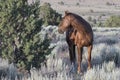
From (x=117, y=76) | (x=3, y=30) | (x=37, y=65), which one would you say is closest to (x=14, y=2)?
(x=3, y=30)

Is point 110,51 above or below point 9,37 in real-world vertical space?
below

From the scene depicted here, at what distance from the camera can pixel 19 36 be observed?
11297mm

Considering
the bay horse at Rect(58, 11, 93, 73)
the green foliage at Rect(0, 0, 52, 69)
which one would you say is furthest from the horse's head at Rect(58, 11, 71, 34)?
the green foliage at Rect(0, 0, 52, 69)

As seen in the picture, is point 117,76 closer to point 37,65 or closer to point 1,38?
point 37,65

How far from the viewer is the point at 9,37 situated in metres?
11.3

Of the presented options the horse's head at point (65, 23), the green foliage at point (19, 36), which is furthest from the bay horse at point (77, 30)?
the green foliage at point (19, 36)

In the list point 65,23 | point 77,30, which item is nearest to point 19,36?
point 65,23

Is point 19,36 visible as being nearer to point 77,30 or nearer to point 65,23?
point 65,23

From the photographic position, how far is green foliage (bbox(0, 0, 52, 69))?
11125mm

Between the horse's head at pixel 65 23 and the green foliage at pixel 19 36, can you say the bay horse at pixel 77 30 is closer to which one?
the horse's head at pixel 65 23

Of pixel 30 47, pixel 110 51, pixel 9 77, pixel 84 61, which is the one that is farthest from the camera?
pixel 110 51

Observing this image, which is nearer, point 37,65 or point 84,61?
point 37,65

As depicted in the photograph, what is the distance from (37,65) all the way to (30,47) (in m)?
0.56

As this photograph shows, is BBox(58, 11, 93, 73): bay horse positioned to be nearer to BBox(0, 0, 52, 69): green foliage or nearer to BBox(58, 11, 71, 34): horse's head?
BBox(58, 11, 71, 34): horse's head
